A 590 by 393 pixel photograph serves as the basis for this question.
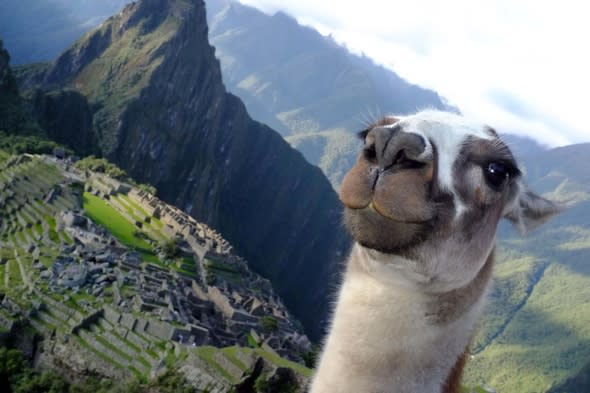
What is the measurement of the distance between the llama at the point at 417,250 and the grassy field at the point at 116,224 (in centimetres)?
3323

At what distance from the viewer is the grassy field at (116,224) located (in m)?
36.7

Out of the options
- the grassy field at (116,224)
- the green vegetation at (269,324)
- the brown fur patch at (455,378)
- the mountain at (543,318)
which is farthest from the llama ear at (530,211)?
the mountain at (543,318)

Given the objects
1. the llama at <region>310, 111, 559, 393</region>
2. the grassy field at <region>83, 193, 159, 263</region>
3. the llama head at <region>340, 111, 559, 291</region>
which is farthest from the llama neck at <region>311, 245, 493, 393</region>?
the grassy field at <region>83, 193, 159, 263</region>

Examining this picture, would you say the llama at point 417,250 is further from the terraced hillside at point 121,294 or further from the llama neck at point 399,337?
the terraced hillside at point 121,294

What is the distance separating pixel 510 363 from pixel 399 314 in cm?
10030

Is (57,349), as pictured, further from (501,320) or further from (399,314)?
(501,320)

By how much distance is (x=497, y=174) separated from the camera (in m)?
3.08

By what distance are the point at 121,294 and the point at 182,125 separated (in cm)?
10425

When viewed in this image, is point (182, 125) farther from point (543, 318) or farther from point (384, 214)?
point (384, 214)

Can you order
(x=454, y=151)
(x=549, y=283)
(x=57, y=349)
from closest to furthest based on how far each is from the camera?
(x=454, y=151)
(x=57, y=349)
(x=549, y=283)

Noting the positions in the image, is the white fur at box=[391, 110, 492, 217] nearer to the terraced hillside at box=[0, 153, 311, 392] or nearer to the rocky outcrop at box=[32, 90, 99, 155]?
the terraced hillside at box=[0, 153, 311, 392]

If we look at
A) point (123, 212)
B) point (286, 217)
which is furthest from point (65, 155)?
point (286, 217)

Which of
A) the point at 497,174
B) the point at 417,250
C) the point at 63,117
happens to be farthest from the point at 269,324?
the point at 63,117

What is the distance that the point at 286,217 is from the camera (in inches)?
6742
